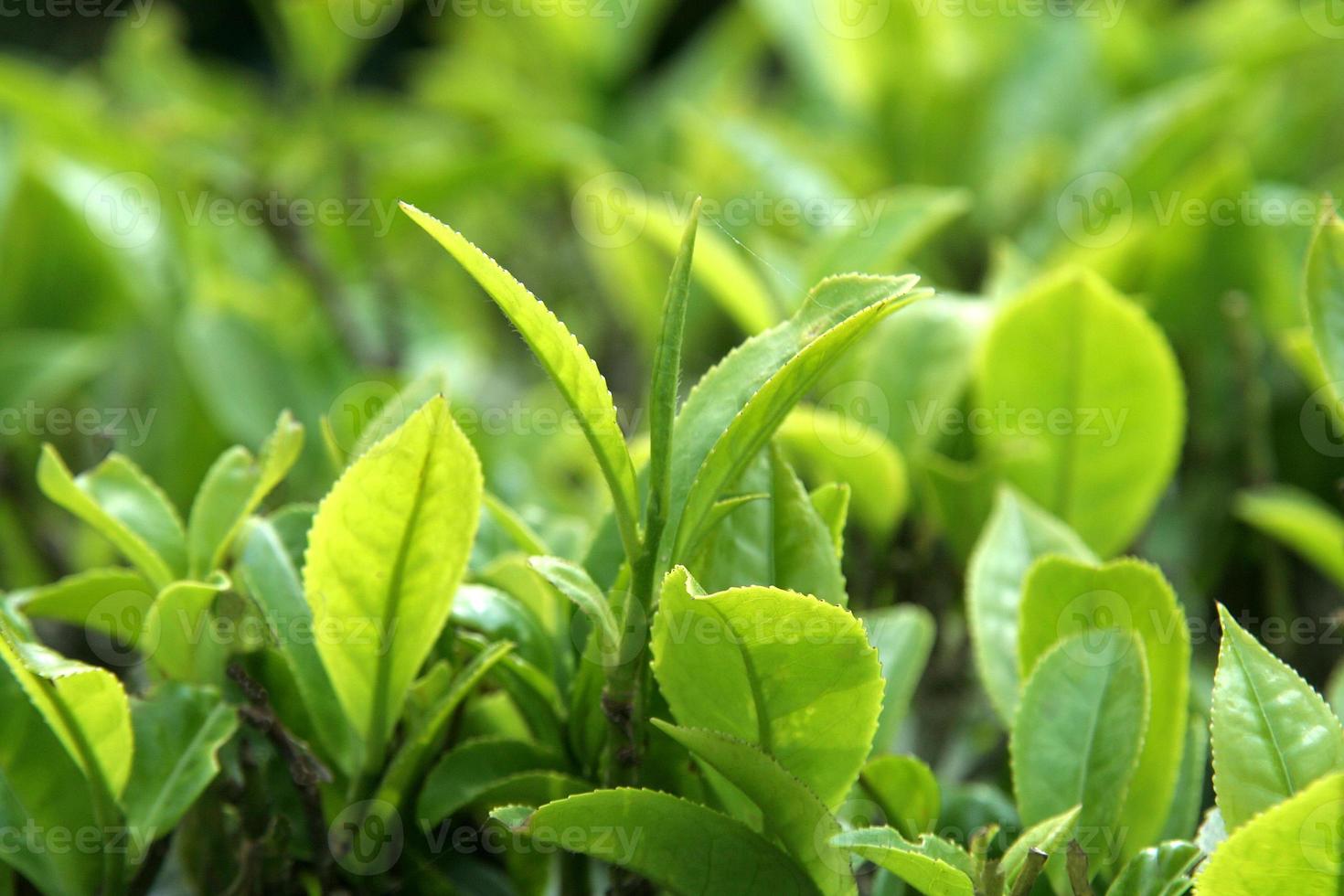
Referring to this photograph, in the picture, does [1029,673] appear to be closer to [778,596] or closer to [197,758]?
[778,596]

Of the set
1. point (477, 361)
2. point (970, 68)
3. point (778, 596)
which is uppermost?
point (970, 68)

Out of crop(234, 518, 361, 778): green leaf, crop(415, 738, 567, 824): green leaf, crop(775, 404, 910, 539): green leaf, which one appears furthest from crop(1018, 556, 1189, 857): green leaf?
crop(234, 518, 361, 778): green leaf

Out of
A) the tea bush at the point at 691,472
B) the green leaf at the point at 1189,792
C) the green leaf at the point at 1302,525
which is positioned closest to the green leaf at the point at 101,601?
the tea bush at the point at 691,472

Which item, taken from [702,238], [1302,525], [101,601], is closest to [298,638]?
[101,601]

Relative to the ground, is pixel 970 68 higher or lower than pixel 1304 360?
higher

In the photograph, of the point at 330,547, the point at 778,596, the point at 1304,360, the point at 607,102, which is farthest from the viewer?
the point at 607,102

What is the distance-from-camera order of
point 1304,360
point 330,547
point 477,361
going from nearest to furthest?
point 330,547 < point 1304,360 < point 477,361

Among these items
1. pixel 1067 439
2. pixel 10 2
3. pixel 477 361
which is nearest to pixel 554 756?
pixel 1067 439
